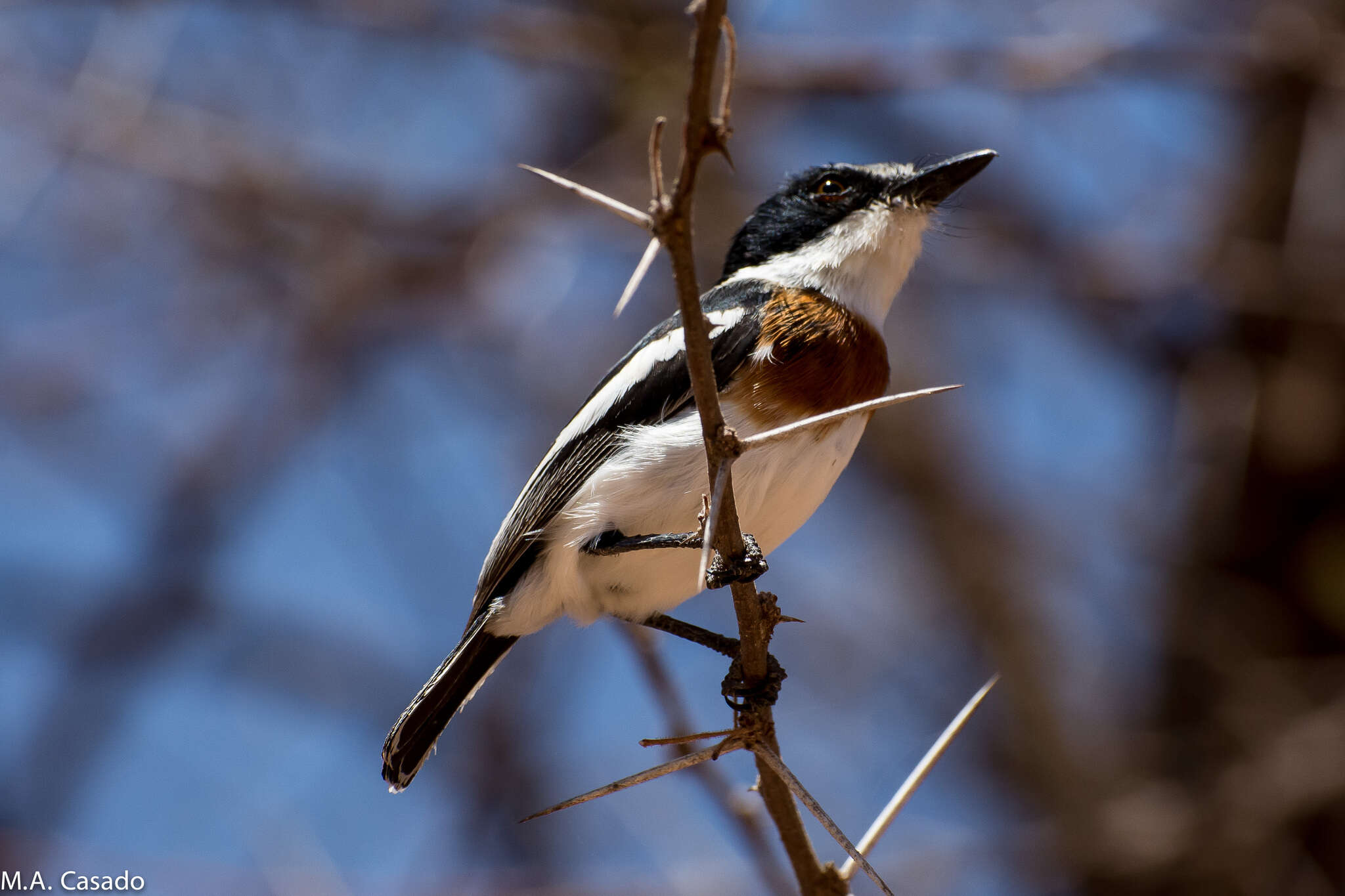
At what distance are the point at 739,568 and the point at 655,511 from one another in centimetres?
88

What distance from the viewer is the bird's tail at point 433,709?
3.28 meters

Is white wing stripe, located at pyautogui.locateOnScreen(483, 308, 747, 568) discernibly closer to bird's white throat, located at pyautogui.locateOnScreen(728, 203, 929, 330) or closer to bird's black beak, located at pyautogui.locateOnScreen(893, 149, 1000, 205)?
bird's white throat, located at pyautogui.locateOnScreen(728, 203, 929, 330)

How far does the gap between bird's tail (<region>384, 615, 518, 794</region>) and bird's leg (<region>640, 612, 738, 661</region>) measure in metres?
0.46

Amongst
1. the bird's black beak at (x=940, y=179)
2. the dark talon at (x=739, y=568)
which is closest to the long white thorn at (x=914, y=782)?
the dark talon at (x=739, y=568)

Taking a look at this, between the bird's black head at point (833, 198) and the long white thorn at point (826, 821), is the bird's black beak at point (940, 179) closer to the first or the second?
the bird's black head at point (833, 198)

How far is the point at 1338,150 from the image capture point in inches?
248

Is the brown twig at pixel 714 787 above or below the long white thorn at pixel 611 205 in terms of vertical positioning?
below

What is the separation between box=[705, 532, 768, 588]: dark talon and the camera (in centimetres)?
227

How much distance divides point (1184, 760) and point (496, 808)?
11.2 ft

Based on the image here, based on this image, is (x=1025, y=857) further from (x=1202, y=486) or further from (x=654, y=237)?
(x=654, y=237)

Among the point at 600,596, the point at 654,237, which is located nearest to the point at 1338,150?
the point at 600,596

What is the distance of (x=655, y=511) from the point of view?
3.13 metres

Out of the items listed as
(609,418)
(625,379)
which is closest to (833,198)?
(625,379)

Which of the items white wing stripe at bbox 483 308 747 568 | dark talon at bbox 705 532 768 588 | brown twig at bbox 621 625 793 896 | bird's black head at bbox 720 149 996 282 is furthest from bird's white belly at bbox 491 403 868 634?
bird's black head at bbox 720 149 996 282
